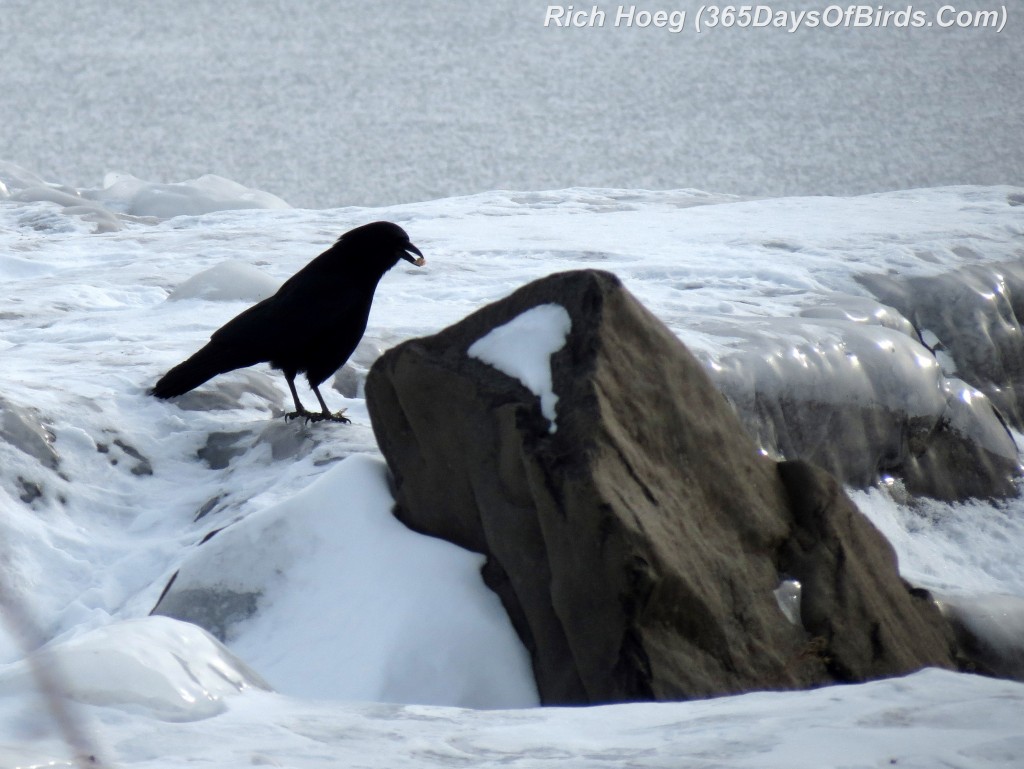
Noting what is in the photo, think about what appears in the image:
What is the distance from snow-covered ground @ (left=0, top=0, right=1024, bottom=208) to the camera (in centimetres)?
1014

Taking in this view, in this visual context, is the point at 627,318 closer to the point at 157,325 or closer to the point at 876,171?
the point at 157,325

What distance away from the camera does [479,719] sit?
1.64m

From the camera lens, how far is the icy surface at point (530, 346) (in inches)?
101

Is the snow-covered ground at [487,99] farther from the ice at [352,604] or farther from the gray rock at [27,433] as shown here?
the ice at [352,604]

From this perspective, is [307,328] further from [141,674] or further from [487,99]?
[487,99]

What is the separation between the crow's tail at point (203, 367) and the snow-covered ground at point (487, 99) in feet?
A: 19.1

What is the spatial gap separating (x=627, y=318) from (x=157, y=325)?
255 cm

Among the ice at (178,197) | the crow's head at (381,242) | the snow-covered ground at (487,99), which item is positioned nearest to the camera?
the crow's head at (381,242)

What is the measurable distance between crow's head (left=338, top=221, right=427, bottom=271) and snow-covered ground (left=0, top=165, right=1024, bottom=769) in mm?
516

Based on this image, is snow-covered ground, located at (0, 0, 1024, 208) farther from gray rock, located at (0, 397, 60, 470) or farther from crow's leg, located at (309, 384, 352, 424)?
gray rock, located at (0, 397, 60, 470)

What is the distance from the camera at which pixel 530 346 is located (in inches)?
103

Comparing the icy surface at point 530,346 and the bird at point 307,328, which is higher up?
the icy surface at point 530,346

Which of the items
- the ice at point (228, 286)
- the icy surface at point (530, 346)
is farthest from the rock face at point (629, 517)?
the ice at point (228, 286)

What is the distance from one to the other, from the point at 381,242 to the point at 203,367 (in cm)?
67
